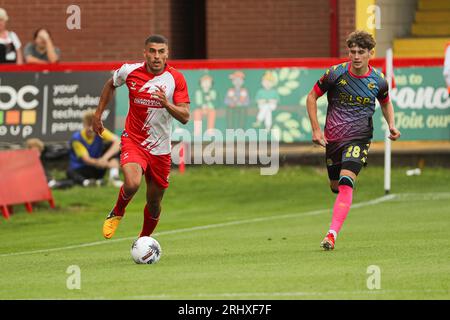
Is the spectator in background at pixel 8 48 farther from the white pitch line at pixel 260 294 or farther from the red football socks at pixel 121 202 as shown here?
the white pitch line at pixel 260 294

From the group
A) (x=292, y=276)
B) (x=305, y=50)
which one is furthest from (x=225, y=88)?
(x=292, y=276)

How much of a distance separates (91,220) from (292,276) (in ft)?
28.6

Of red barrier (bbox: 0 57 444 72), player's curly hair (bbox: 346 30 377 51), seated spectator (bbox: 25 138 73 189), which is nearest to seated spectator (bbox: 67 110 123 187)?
seated spectator (bbox: 25 138 73 189)

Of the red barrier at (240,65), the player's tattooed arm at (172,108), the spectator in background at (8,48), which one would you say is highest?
the player's tattooed arm at (172,108)

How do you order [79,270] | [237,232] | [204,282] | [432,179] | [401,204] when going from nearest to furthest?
1. [204,282]
2. [79,270]
3. [237,232]
4. [401,204]
5. [432,179]

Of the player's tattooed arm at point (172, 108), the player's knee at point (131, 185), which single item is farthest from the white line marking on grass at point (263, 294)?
the player's knee at point (131, 185)

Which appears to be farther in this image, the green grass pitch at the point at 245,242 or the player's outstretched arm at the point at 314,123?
the player's outstretched arm at the point at 314,123

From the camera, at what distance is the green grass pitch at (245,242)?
10.7 meters

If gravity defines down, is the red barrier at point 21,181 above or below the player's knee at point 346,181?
below

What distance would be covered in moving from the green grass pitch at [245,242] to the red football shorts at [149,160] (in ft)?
2.55

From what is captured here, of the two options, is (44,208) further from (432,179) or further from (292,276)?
(292,276)

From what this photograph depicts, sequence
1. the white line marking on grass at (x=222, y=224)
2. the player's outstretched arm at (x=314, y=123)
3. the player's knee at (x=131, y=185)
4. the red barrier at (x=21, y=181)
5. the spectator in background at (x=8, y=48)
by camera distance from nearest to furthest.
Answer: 1. the player's knee at (x=131, y=185)
2. the player's outstretched arm at (x=314, y=123)
3. the white line marking on grass at (x=222, y=224)
4. the red barrier at (x=21, y=181)
5. the spectator in background at (x=8, y=48)

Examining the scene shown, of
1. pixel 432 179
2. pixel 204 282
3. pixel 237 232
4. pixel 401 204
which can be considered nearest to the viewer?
pixel 204 282

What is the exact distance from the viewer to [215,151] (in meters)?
22.6
